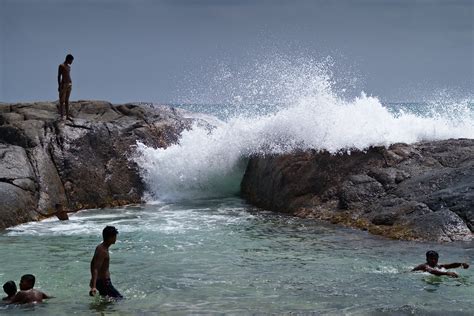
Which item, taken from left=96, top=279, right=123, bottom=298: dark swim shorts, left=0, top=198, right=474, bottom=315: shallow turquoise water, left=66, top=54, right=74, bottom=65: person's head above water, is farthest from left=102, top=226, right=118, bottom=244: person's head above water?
left=66, top=54, right=74, bottom=65: person's head above water

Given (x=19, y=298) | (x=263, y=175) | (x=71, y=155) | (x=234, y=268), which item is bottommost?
(x=19, y=298)

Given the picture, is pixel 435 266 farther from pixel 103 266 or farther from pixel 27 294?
pixel 27 294

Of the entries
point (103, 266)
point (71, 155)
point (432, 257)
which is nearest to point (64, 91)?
point (71, 155)

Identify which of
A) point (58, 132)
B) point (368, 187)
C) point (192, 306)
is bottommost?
point (192, 306)

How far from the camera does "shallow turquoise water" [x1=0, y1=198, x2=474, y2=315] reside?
7.58 meters

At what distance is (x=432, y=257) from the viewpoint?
8.73m

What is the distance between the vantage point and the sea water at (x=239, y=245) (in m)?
7.77

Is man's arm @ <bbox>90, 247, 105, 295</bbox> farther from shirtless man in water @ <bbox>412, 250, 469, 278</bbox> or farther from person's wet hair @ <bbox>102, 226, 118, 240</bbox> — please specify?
shirtless man in water @ <bbox>412, 250, 469, 278</bbox>

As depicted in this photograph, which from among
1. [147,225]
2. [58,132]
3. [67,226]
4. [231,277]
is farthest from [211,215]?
[231,277]

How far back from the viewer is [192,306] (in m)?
7.59

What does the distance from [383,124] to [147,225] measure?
628 cm

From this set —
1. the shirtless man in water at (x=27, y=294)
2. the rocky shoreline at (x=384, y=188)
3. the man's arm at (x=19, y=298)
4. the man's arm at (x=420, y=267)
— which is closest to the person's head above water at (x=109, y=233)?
the shirtless man in water at (x=27, y=294)

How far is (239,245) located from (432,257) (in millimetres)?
3531

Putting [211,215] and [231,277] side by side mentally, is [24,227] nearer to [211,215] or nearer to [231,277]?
[211,215]
